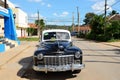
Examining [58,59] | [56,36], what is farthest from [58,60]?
[56,36]

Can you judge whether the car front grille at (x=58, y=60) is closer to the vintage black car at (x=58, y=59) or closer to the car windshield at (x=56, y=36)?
the vintage black car at (x=58, y=59)

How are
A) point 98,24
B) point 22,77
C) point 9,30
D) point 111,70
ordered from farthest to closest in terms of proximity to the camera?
1. point 98,24
2. point 9,30
3. point 111,70
4. point 22,77

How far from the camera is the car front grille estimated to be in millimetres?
10867

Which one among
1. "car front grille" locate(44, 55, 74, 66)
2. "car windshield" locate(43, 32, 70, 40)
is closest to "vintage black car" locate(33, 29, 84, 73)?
"car front grille" locate(44, 55, 74, 66)

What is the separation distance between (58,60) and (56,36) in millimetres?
3277

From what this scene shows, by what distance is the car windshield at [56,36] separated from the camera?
1397 centimetres

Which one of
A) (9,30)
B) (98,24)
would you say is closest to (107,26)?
(98,24)

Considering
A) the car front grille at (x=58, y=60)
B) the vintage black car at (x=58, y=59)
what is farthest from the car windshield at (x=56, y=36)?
the car front grille at (x=58, y=60)

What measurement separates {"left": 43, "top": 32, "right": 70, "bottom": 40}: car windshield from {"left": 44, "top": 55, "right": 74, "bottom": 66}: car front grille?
3088 millimetres

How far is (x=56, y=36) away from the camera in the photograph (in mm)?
13992

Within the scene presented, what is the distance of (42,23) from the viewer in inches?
4459

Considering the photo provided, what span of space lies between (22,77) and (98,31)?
4487 centimetres

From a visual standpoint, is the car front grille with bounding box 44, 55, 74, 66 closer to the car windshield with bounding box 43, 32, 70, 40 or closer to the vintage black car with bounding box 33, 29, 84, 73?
the vintage black car with bounding box 33, 29, 84, 73

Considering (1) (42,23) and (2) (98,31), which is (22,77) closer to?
(2) (98,31)
